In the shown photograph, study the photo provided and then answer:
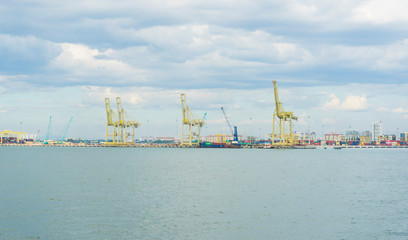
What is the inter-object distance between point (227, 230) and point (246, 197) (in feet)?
40.2

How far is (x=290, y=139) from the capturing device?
196 meters

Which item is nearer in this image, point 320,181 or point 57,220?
point 57,220

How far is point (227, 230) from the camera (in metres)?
23.7

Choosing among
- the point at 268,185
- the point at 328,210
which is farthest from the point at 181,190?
the point at 328,210

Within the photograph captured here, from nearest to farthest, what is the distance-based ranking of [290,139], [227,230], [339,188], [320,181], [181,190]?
[227,230], [181,190], [339,188], [320,181], [290,139]

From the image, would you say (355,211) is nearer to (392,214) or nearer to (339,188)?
(392,214)

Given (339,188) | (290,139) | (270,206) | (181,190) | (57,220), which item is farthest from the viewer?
(290,139)

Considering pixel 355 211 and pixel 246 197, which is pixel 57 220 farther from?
pixel 355 211

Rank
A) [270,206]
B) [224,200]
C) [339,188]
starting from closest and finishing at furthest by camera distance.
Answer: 1. [270,206]
2. [224,200]
3. [339,188]

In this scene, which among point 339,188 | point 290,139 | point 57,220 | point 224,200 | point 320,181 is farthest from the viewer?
point 290,139

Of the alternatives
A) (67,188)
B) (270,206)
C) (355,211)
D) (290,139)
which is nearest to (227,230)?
(270,206)

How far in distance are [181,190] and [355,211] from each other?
15.4 metres

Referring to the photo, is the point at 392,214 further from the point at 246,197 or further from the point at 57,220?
the point at 57,220

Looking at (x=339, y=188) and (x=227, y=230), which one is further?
(x=339, y=188)
